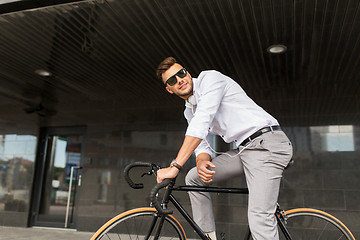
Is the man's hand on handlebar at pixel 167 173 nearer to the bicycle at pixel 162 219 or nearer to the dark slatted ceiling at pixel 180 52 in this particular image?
the bicycle at pixel 162 219

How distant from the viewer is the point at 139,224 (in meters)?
1.89

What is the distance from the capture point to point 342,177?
488 cm

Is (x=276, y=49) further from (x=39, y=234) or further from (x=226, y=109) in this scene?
(x=39, y=234)

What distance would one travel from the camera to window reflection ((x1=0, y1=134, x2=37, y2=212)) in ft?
21.5

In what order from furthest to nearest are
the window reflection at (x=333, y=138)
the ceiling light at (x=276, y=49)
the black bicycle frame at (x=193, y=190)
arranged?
1. the window reflection at (x=333, y=138)
2. the ceiling light at (x=276, y=49)
3. the black bicycle frame at (x=193, y=190)

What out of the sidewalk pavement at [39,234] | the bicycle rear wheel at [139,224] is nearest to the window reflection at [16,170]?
the sidewalk pavement at [39,234]

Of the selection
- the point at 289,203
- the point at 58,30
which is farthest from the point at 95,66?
the point at 289,203

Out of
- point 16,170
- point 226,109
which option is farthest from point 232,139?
point 16,170

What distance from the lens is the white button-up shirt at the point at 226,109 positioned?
1708mm

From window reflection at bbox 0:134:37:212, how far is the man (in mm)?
5834

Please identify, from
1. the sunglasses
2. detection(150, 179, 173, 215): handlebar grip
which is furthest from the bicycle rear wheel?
the sunglasses

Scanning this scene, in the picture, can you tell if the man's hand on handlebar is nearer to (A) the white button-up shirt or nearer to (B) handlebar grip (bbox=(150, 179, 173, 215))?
(B) handlebar grip (bbox=(150, 179, 173, 215))

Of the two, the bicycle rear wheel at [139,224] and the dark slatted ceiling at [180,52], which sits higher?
the dark slatted ceiling at [180,52]

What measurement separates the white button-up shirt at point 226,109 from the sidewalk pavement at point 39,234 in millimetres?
4261
